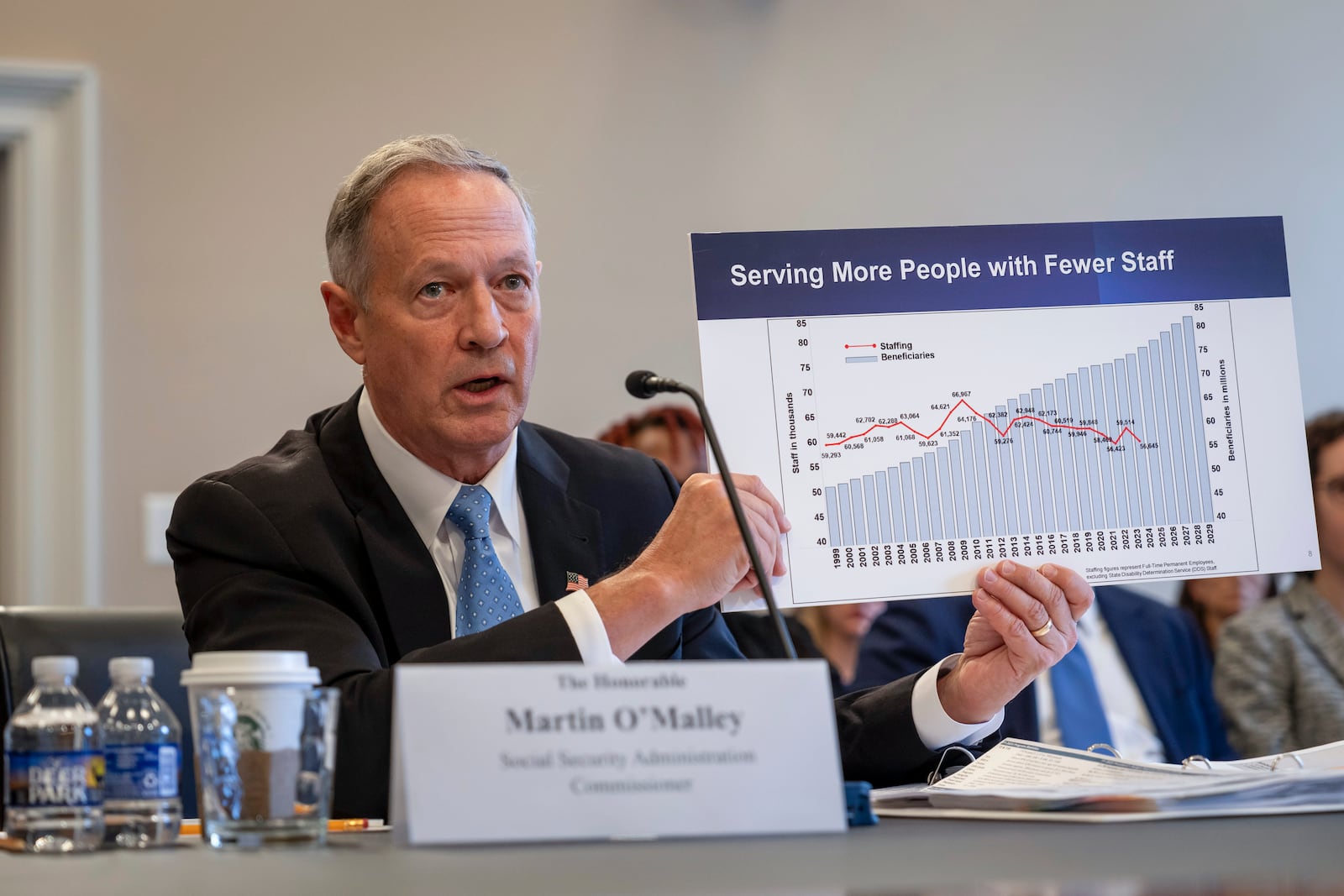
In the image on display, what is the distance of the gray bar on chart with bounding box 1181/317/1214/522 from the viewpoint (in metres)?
1.44

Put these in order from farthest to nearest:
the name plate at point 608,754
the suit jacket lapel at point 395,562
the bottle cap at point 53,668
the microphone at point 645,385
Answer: the suit jacket lapel at point 395,562 → the microphone at point 645,385 → the bottle cap at point 53,668 → the name plate at point 608,754

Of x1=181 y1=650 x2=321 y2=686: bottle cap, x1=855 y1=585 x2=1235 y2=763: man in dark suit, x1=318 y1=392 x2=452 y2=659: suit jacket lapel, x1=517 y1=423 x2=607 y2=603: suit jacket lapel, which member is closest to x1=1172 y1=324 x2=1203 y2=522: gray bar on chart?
x1=517 y1=423 x2=607 y2=603: suit jacket lapel

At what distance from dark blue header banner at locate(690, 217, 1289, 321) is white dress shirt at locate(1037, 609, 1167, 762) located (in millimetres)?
1896

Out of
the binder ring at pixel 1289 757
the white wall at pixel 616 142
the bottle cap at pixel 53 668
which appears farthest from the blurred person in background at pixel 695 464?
the bottle cap at pixel 53 668

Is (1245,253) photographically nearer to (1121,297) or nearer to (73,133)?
(1121,297)

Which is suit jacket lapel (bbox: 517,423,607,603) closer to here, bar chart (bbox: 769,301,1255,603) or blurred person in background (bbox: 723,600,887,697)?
bar chart (bbox: 769,301,1255,603)

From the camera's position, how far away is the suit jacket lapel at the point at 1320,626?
10.7 feet

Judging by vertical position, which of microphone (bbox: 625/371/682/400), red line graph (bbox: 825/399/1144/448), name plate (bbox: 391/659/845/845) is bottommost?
name plate (bbox: 391/659/845/845)

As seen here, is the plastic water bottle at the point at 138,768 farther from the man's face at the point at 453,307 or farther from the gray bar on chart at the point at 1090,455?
the gray bar on chart at the point at 1090,455

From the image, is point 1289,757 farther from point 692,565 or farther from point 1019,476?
point 692,565

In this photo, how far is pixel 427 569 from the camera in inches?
63.2

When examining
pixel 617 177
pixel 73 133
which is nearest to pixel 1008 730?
pixel 617 177

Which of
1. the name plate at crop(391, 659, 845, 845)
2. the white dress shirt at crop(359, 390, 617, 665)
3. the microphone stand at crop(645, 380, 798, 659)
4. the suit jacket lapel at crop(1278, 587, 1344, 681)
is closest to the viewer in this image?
the name plate at crop(391, 659, 845, 845)

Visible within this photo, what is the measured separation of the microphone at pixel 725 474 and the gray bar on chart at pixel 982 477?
326 mm
